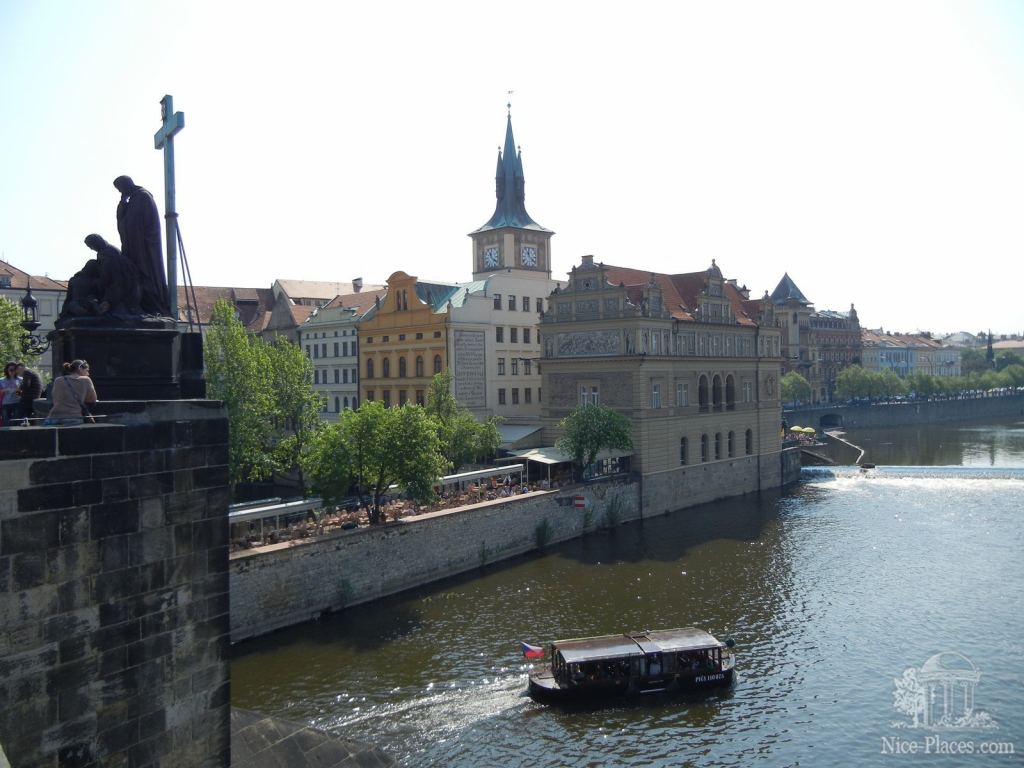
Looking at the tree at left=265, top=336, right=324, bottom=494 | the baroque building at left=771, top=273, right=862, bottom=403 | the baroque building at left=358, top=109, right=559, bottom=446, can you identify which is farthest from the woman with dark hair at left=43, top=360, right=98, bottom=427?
the baroque building at left=771, top=273, right=862, bottom=403

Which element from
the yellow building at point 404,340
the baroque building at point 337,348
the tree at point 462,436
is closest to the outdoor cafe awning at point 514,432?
the tree at point 462,436

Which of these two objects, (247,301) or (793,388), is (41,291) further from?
(793,388)

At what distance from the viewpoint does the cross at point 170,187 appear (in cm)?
1098

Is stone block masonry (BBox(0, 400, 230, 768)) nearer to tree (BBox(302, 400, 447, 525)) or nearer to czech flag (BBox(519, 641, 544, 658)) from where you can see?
czech flag (BBox(519, 641, 544, 658))

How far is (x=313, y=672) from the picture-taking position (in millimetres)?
24469

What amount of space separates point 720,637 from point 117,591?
22.8 meters

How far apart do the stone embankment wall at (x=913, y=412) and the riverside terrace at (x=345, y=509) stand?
65416 millimetres

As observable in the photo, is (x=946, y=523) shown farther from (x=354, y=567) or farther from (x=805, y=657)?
(x=354, y=567)

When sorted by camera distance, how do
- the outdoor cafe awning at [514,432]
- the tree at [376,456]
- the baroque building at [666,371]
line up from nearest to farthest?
the tree at [376,456], the baroque building at [666,371], the outdoor cafe awning at [514,432]

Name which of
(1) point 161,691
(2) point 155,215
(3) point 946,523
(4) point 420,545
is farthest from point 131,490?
(3) point 946,523

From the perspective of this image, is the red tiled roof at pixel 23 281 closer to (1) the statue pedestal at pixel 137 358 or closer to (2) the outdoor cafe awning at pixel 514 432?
(2) the outdoor cafe awning at pixel 514 432

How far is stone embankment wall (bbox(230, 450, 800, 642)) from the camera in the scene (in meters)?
27.1

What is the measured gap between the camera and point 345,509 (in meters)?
35.0

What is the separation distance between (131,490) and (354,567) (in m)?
22.1
